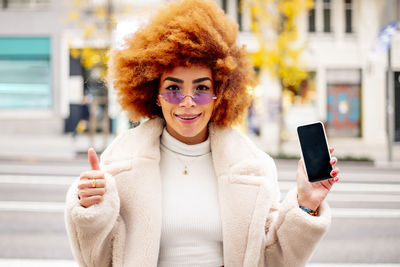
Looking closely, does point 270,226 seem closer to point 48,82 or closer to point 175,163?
point 175,163

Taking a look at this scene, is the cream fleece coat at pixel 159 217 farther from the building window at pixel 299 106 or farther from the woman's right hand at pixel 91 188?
the building window at pixel 299 106

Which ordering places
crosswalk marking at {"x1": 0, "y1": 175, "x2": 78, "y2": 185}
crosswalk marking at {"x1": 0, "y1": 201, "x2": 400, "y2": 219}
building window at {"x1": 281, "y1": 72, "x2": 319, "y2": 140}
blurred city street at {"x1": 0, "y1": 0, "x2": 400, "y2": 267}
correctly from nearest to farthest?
crosswalk marking at {"x1": 0, "y1": 201, "x2": 400, "y2": 219}
crosswalk marking at {"x1": 0, "y1": 175, "x2": 78, "y2": 185}
blurred city street at {"x1": 0, "y1": 0, "x2": 400, "y2": 267}
building window at {"x1": 281, "y1": 72, "x2": 319, "y2": 140}

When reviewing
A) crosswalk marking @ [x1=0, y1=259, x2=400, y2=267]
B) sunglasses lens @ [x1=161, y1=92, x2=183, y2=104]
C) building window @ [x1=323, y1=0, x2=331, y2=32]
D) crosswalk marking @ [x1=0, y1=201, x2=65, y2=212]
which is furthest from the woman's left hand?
building window @ [x1=323, y1=0, x2=331, y2=32]

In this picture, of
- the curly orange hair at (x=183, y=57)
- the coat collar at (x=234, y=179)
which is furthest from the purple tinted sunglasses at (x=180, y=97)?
the coat collar at (x=234, y=179)

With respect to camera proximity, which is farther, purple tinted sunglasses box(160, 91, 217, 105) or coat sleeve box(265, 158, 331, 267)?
purple tinted sunglasses box(160, 91, 217, 105)

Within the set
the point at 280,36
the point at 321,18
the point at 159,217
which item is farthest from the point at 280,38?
the point at 159,217

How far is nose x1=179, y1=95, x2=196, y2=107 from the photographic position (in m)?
1.96

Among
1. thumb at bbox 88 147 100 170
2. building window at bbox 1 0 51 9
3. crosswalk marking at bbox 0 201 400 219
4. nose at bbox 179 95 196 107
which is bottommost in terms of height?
crosswalk marking at bbox 0 201 400 219

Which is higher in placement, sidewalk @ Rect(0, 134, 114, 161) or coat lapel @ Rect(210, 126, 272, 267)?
coat lapel @ Rect(210, 126, 272, 267)

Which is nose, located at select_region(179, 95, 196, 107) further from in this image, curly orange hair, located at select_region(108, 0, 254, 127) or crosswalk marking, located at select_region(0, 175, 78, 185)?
crosswalk marking, located at select_region(0, 175, 78, 185)

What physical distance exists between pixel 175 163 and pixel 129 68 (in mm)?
535

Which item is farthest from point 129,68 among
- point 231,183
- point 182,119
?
point 231,183

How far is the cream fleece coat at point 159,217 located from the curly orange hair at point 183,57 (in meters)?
0.26

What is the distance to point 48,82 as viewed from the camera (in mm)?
21312
